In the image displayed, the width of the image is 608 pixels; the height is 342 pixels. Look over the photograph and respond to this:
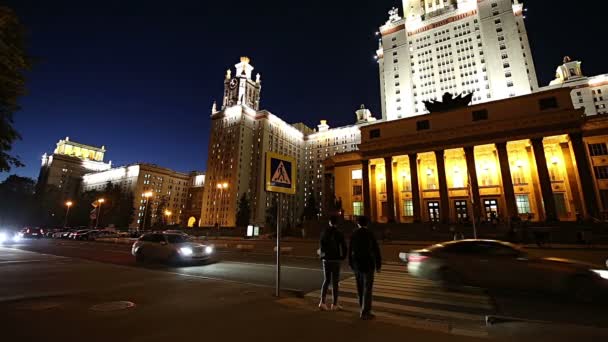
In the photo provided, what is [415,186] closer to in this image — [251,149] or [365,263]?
[365,263]

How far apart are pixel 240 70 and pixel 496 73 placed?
97.2m

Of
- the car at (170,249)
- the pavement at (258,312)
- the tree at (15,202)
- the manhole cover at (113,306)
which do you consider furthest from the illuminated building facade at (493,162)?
the tree at (15,202)

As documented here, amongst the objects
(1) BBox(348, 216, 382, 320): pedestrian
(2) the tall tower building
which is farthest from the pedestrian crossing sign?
(2) the tall tower building

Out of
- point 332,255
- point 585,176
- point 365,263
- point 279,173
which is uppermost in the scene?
point 585,176

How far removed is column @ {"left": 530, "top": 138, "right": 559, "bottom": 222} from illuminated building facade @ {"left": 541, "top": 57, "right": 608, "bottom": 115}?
59778 millimetres

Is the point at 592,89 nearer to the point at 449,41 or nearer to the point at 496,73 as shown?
the point at 496,73

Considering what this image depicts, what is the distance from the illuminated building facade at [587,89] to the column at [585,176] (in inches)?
2346

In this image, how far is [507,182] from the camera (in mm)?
29641

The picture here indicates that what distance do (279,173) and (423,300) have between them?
15.9 feet

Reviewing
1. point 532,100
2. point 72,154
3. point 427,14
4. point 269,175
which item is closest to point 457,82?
point 427,14

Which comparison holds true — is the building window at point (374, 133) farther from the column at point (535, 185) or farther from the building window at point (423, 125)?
the column at point (535, 185)

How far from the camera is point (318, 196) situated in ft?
383

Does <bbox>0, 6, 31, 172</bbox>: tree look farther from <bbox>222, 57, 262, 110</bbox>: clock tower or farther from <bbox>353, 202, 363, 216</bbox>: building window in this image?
<bbox>222, 57, 262, 110</bbox>: clock tower

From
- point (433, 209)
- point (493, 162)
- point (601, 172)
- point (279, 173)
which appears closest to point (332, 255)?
point (279, 173)
